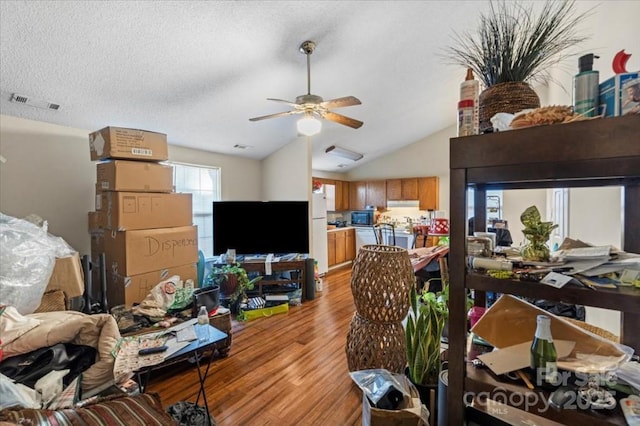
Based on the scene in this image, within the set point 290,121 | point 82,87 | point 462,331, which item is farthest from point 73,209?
point 462,331

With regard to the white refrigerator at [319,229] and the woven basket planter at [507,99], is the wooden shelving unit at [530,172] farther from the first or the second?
the white refrigerator at [319,229]

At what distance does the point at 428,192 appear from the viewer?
20.2 feet

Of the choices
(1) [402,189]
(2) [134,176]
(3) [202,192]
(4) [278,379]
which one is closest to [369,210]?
(1) [402,189]

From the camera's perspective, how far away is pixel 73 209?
9.80 ft

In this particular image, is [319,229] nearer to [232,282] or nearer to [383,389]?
[232,282]

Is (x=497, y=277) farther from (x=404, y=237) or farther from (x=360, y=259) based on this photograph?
(x=404, y=237)

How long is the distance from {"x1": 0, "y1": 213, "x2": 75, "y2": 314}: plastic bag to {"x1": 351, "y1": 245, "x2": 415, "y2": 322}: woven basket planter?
2.12 m

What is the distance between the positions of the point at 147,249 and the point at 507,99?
2871mm

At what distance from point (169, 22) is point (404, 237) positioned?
5192 millimetres

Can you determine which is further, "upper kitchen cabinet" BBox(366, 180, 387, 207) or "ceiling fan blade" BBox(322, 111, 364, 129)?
"upper kitchen cabinet" BBox(366, 180, 387, 207)

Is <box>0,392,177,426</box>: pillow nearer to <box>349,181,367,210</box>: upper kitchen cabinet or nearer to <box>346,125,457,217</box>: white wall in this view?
<box>346,125,457,217</box>: white wall

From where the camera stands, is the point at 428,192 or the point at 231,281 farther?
the point at 428,192

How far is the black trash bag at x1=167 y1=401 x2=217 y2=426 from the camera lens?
163 centimetres

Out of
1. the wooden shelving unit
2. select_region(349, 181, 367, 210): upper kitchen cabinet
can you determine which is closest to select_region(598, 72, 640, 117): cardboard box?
the wooden shelving unit
